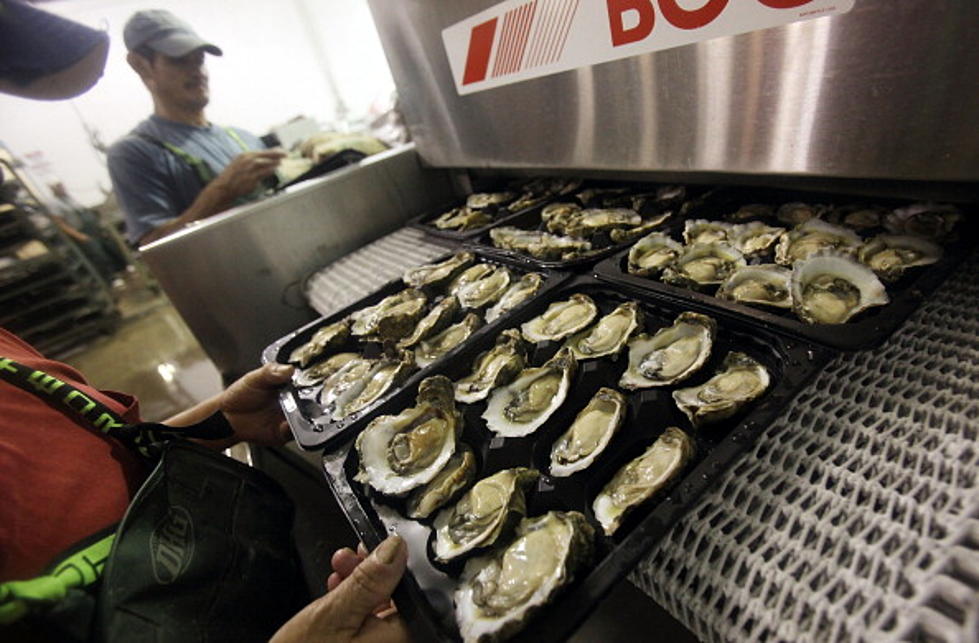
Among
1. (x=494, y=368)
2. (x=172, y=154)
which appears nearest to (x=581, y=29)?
(x=494, y=368)

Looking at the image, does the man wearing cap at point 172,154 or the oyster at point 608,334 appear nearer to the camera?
the oyster at point 608,334

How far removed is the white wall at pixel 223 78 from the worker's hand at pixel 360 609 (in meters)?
7.30

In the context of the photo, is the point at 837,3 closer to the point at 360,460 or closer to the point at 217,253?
the point at 360,460

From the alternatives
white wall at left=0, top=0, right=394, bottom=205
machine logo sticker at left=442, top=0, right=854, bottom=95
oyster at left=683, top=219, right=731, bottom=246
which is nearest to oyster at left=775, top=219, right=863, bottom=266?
oyster at left=683, top=219, right=731, bottom=246

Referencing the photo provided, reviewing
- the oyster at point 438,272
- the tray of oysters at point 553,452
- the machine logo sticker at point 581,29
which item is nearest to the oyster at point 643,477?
the tray of oysters at point 553,452

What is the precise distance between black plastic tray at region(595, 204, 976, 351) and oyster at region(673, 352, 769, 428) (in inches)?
4.4

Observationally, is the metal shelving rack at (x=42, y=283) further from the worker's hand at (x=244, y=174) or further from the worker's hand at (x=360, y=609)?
the worker's hand at (x=360, y=609)

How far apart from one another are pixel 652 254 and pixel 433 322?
0.72 m

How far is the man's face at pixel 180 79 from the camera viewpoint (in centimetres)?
281

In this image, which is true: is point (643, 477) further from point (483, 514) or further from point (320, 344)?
point (320, 344)

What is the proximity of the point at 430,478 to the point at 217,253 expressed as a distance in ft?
5.98

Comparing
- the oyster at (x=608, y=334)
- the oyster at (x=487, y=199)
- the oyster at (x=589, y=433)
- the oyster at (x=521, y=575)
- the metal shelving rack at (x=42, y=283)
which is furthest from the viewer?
the metal shelving rack at (x=42, y=283)

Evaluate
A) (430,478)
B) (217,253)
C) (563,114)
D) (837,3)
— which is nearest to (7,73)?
(217,253)

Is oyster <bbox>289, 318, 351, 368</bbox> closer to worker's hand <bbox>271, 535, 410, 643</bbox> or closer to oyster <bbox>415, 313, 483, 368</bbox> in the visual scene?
oyster <bbox>415, 313, 483, 368</bbox>
